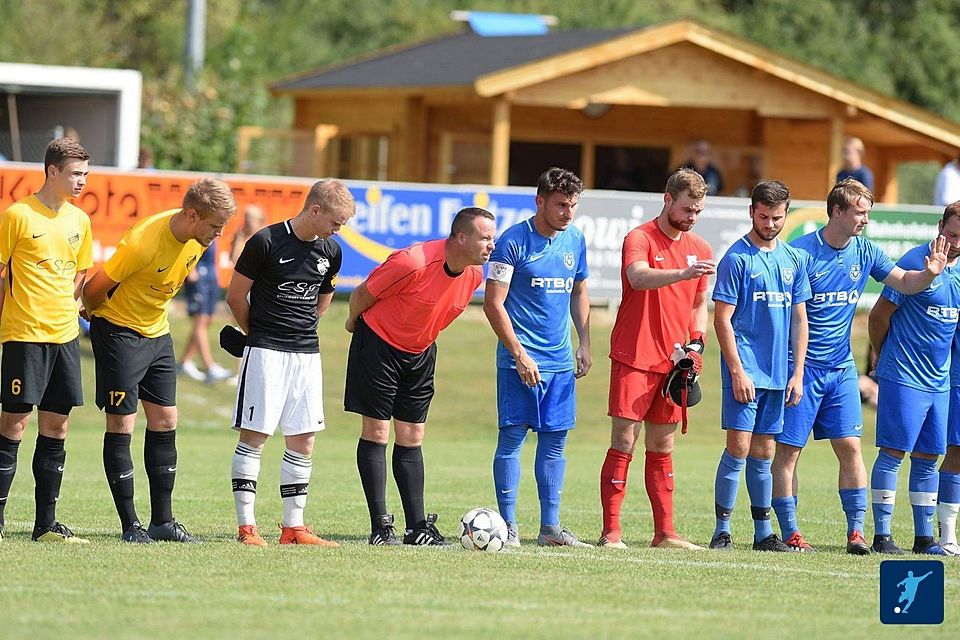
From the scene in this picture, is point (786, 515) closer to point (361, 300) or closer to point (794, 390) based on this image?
point (794, 390)

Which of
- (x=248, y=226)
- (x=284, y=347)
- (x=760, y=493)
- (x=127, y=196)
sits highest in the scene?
(x=127, y=196)

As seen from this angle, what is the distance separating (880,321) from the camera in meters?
10.1

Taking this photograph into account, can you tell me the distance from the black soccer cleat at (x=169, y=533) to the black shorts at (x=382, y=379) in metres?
1.19

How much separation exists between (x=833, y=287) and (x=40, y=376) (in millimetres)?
4850

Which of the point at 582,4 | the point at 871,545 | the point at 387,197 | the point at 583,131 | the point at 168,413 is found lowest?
the point at 871,545

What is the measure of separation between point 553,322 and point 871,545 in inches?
97.7

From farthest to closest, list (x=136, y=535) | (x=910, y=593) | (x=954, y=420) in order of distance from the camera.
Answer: (x=954, y=420)
(x=136, y=535)
(x=910, y=593)

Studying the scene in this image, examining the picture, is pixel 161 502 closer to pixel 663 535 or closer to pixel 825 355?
pixel 663 535

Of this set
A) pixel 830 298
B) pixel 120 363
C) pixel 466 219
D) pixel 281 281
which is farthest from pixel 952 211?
pixel 120 363

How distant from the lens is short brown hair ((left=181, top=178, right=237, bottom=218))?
28.5ft

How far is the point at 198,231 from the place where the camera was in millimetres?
8859

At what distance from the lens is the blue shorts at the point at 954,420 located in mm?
10047

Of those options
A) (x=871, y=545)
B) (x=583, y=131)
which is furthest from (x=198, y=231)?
(x=583, y=131)

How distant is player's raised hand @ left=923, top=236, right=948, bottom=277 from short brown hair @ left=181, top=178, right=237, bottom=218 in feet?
13.8
